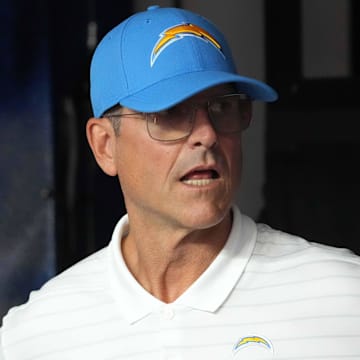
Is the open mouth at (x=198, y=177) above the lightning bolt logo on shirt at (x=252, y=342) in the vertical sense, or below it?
above

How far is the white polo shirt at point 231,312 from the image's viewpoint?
5.46ft

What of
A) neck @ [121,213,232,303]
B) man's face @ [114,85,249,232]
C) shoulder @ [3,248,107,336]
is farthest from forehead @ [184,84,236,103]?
shoulder @ [3,248,107,336]

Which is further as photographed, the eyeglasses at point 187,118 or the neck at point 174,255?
the neck at point 174,255

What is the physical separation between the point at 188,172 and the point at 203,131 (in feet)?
0.25

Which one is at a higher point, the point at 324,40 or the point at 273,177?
the point at 324,40

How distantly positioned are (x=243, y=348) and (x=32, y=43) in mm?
1468

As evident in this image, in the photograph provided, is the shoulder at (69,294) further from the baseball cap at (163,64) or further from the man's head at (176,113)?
the baseball cap at (163,64)

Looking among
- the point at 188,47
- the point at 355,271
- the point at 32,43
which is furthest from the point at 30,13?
the point at 355,271

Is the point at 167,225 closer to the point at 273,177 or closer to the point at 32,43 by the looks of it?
the point at 32,43

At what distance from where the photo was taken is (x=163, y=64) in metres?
1.68

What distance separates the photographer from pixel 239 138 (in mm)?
1721

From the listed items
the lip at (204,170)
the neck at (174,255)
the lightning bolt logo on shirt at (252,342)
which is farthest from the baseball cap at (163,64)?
the lightning bolt logo on shirt at (252,342)

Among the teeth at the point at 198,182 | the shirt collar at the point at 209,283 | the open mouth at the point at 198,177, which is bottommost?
the shirt collar at the point at 209,283

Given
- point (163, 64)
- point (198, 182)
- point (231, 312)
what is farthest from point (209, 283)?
point (163, 64)
